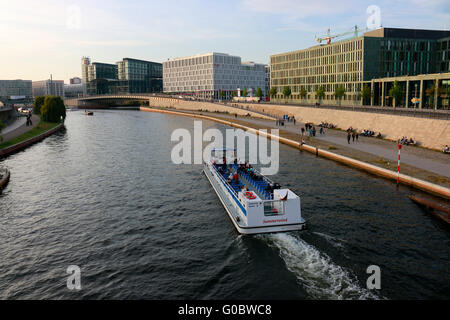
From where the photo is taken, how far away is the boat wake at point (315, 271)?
17031 millimetres

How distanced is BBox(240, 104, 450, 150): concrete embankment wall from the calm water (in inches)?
694

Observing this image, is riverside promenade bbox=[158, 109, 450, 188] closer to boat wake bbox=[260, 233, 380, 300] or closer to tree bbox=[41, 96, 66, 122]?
boat wake bbox=[260, 233, 380, 300]

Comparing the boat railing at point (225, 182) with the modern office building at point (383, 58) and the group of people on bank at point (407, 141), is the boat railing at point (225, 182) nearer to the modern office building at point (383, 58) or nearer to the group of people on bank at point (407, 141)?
the group of people on bank at point (407, 141)

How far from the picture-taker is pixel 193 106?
162m

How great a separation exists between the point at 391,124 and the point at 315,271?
47055 mm

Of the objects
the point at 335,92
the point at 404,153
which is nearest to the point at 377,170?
the point at 404,153

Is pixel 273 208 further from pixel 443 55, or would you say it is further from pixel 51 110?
pixel 443 55

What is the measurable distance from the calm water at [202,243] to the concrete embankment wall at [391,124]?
57.8 ft

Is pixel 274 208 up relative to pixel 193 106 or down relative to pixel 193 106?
down

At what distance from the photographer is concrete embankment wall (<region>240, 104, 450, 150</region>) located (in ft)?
158

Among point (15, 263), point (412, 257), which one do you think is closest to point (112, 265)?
point (15, 263)

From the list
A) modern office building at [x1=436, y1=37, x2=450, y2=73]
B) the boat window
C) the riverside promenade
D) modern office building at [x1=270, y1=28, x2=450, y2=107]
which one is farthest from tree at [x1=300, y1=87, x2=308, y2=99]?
the boat window
